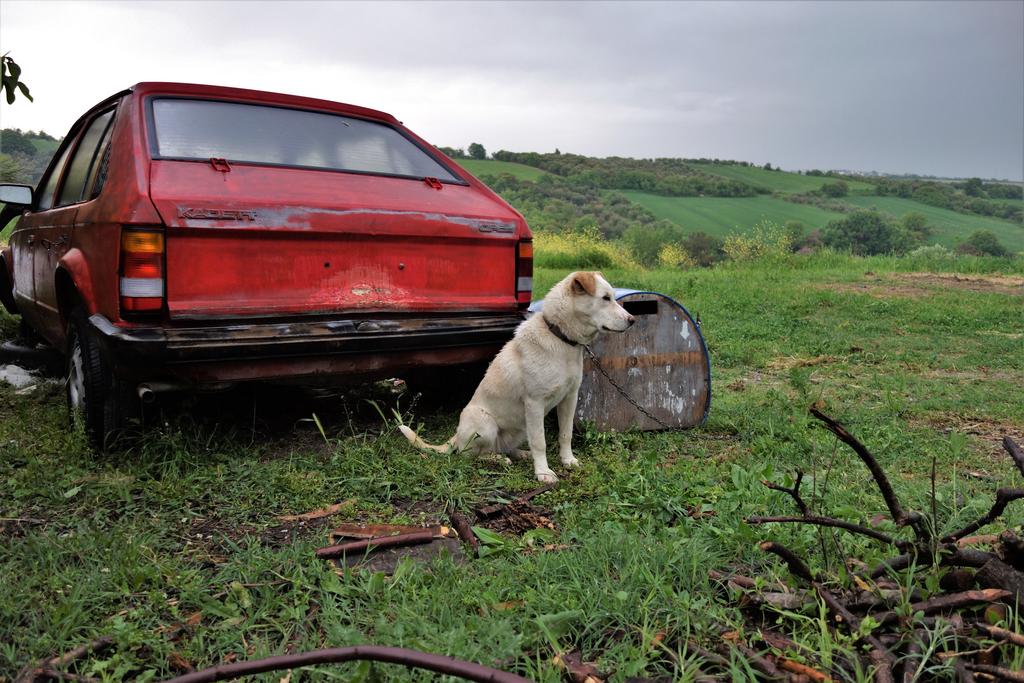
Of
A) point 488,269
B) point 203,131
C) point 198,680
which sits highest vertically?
point 203,131

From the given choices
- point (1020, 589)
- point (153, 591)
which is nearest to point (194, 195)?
point (153, 591)

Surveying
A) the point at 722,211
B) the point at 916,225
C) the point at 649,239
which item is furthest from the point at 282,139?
the point at 722,211

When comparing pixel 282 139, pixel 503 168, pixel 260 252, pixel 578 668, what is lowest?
pixel 578 668

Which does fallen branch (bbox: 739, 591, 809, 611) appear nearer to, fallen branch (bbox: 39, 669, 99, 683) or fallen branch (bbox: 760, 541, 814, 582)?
fallen branch (bbox: 760, 541, 814, 582)

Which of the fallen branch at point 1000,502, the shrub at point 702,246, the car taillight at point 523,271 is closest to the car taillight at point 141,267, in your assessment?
the car taillight at point 523,271

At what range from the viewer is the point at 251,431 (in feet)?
14.8

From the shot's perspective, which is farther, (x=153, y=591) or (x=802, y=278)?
(x=802, y=278)

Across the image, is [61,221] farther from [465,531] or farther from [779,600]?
[779,600]

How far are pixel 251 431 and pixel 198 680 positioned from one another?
293cm

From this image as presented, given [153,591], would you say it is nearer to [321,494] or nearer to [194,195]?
[321,494]

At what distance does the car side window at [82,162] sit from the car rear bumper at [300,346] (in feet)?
4.82

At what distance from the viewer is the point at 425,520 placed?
3400mm

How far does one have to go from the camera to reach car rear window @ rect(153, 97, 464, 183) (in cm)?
404

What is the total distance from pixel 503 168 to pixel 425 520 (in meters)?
39.0
